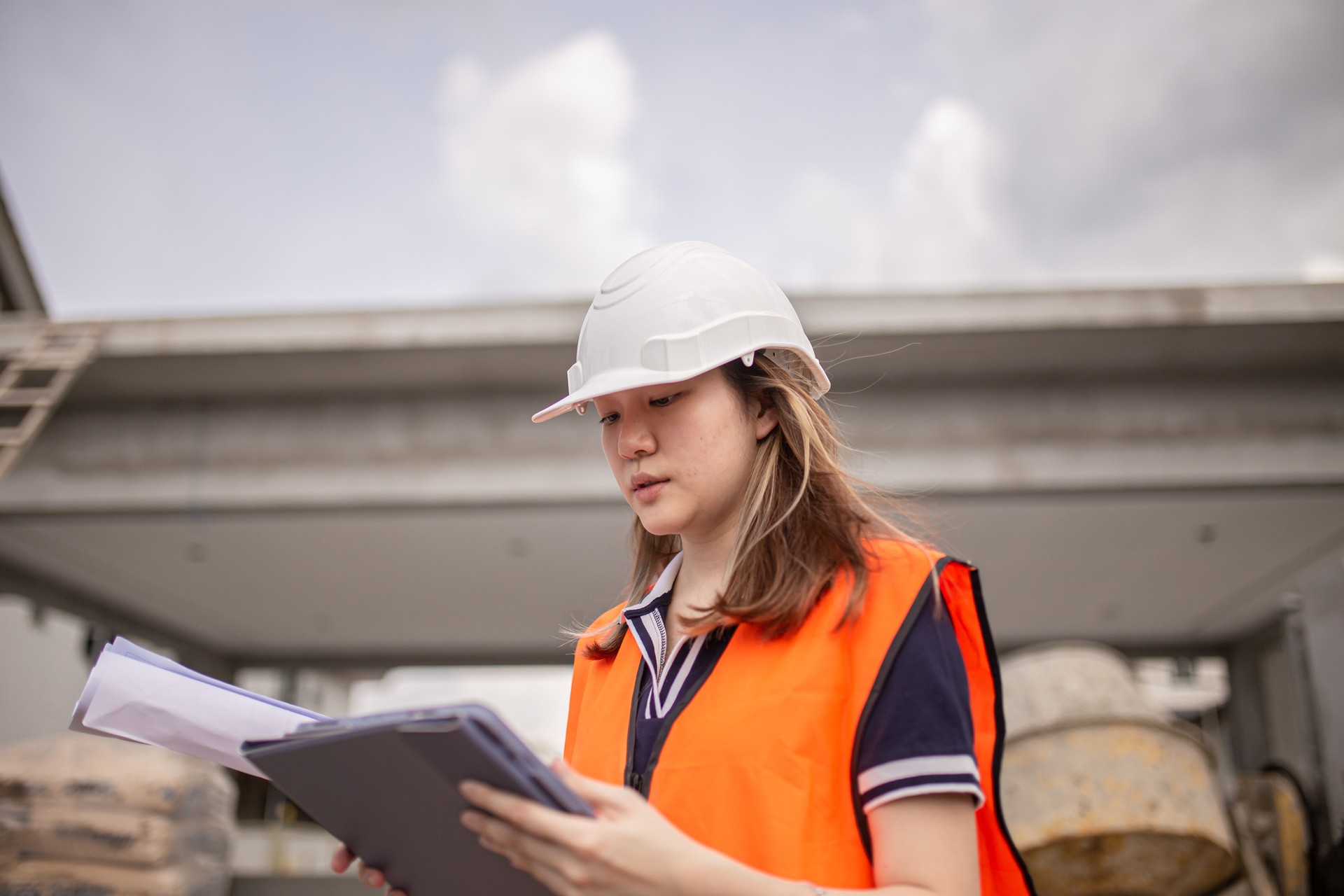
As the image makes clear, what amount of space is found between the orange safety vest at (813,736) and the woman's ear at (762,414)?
0.96 ft

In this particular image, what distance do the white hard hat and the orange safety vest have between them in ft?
1.34

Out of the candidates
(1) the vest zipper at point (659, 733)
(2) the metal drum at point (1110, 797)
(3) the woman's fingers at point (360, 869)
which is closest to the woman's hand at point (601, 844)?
(1) the vest zipper at point (659, 733)

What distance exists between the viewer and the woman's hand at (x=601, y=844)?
1.07 meters

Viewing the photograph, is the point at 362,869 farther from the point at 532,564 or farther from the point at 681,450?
the point at 532,564

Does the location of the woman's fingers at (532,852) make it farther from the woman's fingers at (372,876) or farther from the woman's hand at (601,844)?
the woman's fingers at (372,876)

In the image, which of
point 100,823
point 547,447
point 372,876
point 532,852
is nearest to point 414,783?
point 532,852

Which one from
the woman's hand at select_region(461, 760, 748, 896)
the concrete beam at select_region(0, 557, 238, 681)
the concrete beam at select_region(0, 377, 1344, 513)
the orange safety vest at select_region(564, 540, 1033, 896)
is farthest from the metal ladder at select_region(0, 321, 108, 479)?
the woman's hand at select_region(461, 760, 748, 896)

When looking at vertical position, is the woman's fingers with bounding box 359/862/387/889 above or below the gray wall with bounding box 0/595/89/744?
below

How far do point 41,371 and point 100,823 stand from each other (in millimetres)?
5644

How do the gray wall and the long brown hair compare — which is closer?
the long brown hair

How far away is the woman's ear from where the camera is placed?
1.69m

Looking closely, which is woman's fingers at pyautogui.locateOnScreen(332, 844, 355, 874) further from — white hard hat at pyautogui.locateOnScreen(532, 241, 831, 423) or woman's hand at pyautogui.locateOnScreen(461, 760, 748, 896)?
white hard hat at pyautogui.locateOnScreen(532, 241, 831, 423)

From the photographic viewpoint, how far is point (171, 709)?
1.46 meters

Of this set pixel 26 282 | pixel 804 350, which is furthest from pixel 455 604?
pixel 804 350
